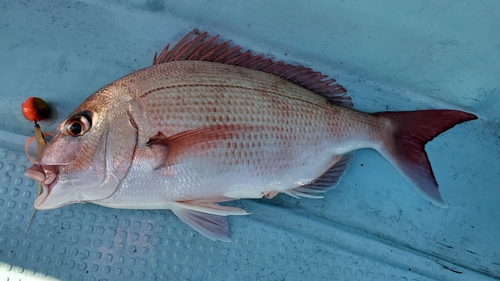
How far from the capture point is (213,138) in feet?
4.10

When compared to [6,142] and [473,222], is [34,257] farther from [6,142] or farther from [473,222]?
[473,222]

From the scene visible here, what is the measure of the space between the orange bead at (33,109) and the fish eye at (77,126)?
1.37 feet

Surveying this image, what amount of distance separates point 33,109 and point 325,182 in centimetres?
134

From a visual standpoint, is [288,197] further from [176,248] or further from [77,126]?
[77,126]

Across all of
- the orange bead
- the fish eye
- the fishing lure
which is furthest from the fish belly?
the orange bead

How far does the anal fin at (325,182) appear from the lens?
58.1 inches

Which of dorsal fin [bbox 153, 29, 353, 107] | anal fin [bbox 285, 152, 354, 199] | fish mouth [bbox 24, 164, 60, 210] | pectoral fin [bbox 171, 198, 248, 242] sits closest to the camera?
fish mouth [bbox 24, 164, 60, 210]

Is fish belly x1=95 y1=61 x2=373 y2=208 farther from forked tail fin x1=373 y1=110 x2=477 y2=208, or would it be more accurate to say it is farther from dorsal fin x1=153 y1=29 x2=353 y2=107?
forked tail fin x1=373 y1=110 x2=477 y2=208

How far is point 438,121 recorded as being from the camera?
144cm

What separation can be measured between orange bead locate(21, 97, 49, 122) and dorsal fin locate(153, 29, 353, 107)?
569 mm

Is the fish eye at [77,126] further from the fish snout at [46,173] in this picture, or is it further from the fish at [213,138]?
the fish snout at [46,173]

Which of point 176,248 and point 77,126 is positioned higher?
point 77,126

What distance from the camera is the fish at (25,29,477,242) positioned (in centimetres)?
117

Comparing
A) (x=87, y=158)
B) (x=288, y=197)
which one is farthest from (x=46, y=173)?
(x=288, y=197)
